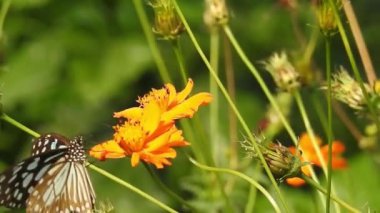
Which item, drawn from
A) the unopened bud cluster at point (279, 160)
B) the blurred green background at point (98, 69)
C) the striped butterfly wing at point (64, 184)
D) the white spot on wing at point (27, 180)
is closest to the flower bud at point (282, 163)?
the unopened bud cluster at point (279, 160)

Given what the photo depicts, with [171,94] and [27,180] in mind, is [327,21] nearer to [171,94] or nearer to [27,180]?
[171,94]

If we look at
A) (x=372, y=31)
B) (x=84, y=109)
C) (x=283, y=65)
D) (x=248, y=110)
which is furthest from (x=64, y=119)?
(x=283, y=65)

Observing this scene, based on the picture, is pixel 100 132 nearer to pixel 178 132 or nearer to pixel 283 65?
pixel 283 65

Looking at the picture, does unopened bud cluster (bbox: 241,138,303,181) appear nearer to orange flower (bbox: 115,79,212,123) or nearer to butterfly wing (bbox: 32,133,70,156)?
orange flower (bbox: 115,79,212,123)

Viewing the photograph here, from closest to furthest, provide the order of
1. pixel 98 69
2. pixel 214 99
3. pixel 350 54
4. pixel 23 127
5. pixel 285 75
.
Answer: pixel 350 54, pixel 23 127, pixel 285 75, pixel 214 99, pixel 98 69

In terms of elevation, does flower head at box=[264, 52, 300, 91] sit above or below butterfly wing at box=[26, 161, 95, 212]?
above

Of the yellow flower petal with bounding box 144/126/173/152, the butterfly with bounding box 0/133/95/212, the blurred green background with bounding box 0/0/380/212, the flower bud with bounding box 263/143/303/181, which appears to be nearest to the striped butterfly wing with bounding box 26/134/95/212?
the butterfly with bounding box 0/133/95/212

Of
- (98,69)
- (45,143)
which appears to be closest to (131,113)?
(45,143)
